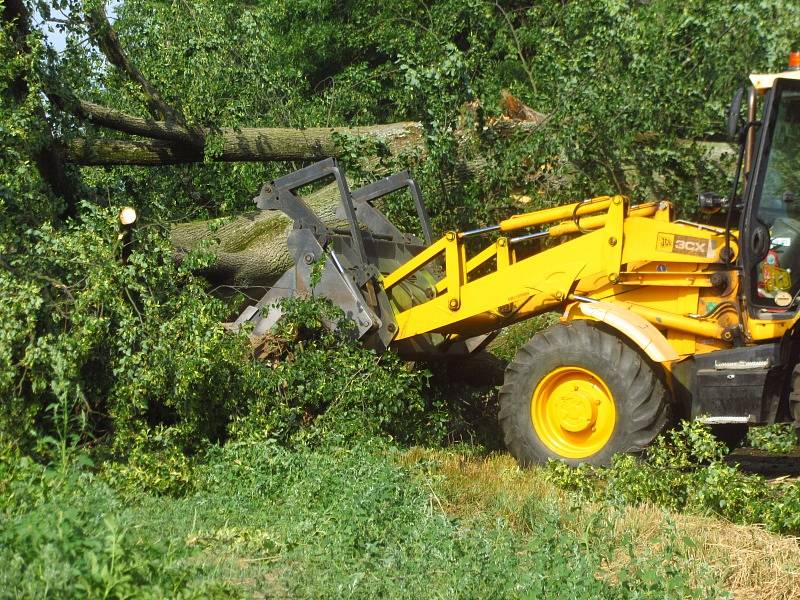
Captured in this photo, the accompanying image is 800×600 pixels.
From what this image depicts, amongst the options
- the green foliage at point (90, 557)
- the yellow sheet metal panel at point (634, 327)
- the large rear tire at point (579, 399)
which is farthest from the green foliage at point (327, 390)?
the green foliage at point (90, 557)

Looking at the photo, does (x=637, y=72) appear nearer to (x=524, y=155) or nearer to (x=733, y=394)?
(x=524, y=155)

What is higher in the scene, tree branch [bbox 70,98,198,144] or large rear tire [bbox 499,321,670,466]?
tree branch [bbox 70,98,198,144]

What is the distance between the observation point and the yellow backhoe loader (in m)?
7.21

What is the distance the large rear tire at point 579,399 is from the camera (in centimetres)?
747

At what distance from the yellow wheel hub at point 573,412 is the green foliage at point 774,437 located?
45.4 inches

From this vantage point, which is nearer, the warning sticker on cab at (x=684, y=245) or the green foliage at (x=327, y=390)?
the warning sticker on cab at (x=684, y=245)

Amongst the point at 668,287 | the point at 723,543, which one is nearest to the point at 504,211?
the point at 668,287

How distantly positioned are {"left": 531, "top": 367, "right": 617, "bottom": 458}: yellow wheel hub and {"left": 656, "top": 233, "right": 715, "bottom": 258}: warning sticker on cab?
1.02 m

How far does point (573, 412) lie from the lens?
7.82m

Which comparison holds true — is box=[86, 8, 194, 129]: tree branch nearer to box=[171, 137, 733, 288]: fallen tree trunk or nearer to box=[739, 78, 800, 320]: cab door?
box=[171, 137, 733, 288]: fallen tree trunk

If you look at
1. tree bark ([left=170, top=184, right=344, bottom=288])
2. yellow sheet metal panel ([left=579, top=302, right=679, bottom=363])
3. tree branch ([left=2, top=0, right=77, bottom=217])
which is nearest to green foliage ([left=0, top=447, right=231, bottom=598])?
yellow sheet metal panel ([left=579, top=302, right=679, bottom=363])

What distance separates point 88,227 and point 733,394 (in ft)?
14.3

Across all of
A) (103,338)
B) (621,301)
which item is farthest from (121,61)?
(621,301)

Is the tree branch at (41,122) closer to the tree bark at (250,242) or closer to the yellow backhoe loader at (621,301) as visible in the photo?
the tree bark at (250,242)
